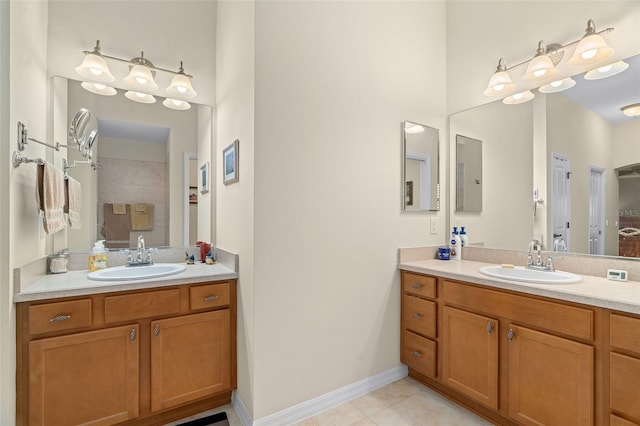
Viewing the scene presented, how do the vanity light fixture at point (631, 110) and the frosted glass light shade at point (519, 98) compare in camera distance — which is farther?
the frosted glass light shade at point (519, 98)

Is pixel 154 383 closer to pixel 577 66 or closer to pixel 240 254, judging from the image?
pixel 240 254

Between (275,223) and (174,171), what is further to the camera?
(174,171)

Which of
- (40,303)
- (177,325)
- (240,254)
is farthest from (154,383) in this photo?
(240,254)

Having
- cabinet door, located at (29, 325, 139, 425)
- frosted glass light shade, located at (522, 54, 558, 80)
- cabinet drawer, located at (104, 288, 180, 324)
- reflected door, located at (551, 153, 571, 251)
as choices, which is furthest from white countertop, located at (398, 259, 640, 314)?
cabinet door, located at (29, 325, 139, 425)

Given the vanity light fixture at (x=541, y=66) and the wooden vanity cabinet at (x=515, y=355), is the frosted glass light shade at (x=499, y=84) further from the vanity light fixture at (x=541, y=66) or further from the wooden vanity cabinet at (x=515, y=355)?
the wooden vanity cabinet at (x=515, y=355)

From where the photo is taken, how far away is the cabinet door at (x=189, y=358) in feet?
→ 5.61

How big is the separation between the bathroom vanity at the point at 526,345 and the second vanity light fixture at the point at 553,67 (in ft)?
4.03

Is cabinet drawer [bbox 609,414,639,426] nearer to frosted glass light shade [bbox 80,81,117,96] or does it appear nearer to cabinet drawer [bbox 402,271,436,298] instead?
cabinet drawer [bbox 402,271,436,298]

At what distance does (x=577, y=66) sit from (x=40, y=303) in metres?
3.22

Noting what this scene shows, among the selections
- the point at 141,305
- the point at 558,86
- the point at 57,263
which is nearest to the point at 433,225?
the point at 558,86

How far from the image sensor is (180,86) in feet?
7.32

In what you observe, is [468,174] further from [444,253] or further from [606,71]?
[606,71]

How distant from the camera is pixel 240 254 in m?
1.91

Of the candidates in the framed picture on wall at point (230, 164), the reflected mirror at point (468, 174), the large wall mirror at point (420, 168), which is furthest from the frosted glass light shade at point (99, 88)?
the reflected mirror at point (468, 174)
